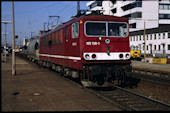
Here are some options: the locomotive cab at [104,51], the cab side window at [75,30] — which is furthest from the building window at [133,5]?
the cab side window at [75,30]

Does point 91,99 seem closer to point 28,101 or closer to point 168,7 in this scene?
point 28,101

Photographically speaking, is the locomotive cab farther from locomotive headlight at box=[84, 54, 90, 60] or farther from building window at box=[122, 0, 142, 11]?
building window at box=[122, 0, 142, 11]

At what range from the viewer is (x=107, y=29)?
11.5m

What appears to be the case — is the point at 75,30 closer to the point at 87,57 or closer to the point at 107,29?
the point at 107,29

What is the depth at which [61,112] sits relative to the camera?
7.05 meters

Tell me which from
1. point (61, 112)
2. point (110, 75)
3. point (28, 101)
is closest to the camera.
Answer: point (61, 112)

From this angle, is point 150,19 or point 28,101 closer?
point 28,101

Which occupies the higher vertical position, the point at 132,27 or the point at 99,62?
the point at 132,27

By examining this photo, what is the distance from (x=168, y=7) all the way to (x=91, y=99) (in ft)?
219

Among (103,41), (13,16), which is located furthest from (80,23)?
(13,16)

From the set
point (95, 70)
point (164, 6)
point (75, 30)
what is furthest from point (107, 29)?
point (164, 6)

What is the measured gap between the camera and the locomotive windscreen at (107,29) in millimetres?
11195

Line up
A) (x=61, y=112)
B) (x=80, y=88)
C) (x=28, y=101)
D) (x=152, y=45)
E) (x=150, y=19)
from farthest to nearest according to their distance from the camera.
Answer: (x=150, y=19)
(x=152, y=45)
(x=80, y=88)
(x=28, y=101)
(x=61, y=112)

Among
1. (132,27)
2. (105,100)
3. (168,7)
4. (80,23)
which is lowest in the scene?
(105,100)
